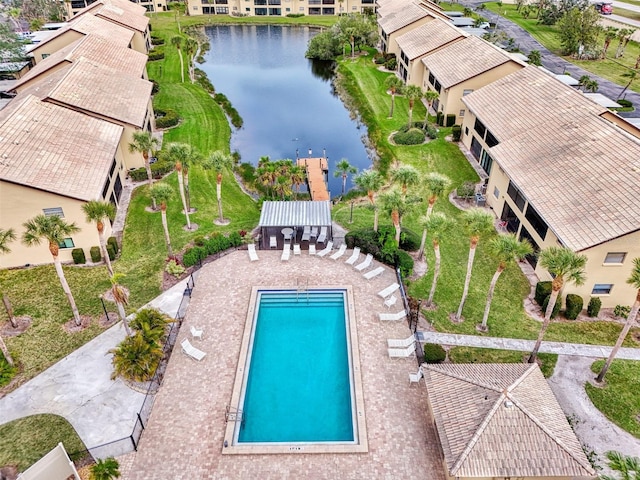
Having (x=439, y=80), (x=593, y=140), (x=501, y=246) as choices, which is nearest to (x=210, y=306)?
(x=501, y=246)

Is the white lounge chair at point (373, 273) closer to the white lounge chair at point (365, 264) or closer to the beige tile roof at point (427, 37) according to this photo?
the white lounge chair at point (365, 264)

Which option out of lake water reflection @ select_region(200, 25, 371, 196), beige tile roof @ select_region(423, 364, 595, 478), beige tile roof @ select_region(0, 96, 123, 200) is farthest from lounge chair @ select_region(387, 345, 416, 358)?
lake water reflection @ select_region(200, 25, 371, 196)

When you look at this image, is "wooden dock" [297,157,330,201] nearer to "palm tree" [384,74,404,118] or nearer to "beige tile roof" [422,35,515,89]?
"palm tree" [384,74,404,118]

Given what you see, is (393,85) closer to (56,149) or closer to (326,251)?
(326,251)

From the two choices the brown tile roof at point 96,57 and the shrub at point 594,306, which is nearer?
the shrub at point 594,306

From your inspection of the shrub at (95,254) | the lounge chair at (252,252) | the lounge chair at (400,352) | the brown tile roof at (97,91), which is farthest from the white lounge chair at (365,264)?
the brown tile roof at (97,91)

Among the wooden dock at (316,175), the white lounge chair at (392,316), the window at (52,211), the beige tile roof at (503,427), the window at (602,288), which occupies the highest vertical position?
the window at (52,211)

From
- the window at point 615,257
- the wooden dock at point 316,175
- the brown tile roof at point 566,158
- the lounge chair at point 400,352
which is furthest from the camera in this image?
the wooden dock at point 316,175

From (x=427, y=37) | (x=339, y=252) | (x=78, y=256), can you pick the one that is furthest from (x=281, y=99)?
(x=78, y=256)
